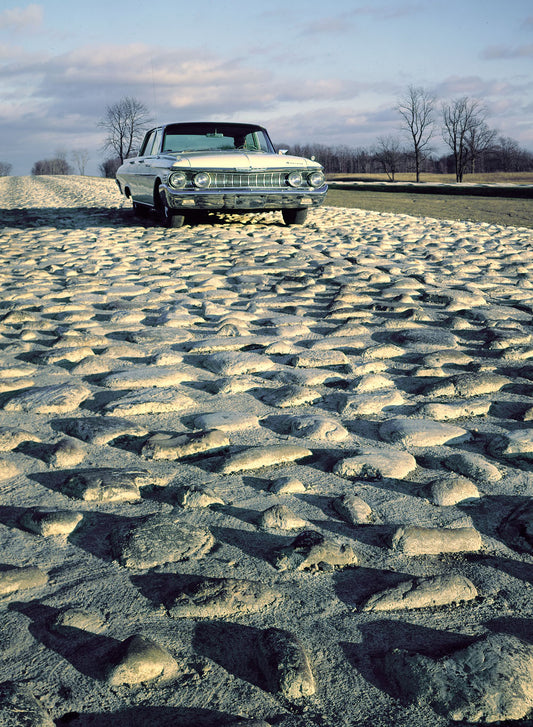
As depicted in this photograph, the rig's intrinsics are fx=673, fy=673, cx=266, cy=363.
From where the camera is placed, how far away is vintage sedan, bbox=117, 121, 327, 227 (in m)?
8.07

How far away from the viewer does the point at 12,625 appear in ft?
4.43

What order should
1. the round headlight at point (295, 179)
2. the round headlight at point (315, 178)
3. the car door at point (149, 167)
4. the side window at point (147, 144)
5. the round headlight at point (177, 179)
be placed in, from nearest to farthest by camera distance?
the round headlight at point (177, 179)
the round headlight at point (295, 179)
the round headlight at point (315, 178)
the car door at point (149, 167)
the side window at point (147, 144)

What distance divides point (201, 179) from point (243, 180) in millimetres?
517

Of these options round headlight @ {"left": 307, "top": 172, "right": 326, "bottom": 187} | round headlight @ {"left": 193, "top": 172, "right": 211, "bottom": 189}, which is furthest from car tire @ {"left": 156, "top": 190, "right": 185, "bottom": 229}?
round headlight @ {"left": 307, "top": 172, "right": 326, "bottom": 187}

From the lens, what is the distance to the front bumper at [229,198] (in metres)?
8.06

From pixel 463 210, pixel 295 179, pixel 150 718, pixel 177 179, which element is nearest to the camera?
pixel 150 718

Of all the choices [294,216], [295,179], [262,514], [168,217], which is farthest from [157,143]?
[262,514]

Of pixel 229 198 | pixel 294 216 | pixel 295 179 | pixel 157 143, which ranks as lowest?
pixel 294 216

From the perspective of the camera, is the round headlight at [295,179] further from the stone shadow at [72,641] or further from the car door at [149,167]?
the stone shadow at [72,641]

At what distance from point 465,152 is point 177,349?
64678mm

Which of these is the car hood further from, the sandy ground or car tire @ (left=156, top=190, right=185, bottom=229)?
the sandy ground

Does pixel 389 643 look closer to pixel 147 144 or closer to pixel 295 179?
pixel 295 179

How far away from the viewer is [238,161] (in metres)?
8.18

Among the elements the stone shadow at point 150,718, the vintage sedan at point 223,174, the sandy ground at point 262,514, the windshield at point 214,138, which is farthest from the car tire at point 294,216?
the stone shadow at point 150,718
